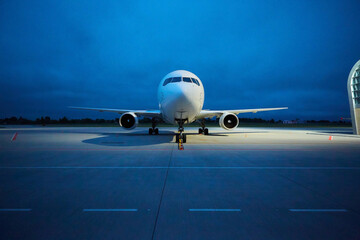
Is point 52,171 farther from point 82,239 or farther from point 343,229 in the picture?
point 343,229

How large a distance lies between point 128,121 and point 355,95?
901 inches

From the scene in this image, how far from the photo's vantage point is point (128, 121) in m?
15.1

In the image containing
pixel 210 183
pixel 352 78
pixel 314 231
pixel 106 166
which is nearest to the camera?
pixel 314 231

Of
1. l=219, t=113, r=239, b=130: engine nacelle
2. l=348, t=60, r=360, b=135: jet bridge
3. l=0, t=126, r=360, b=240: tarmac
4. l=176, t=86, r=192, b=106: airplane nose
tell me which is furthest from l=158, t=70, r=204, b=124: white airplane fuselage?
l=348, t=60, r=360, b=135: jet bridge

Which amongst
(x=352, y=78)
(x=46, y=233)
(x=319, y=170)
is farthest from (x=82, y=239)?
(x=352, y=78)

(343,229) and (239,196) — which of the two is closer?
(343,229)

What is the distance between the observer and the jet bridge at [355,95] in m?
20.1

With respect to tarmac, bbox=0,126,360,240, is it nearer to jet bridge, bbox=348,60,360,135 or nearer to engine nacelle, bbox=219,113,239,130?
engine nacelle, bbox=219,113,239,130

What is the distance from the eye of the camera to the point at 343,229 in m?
2.31

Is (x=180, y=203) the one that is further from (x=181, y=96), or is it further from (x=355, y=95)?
(x=355, y=95)

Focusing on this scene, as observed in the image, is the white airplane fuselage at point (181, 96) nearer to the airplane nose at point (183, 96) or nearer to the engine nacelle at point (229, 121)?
the airplane nose at point (183, 96)

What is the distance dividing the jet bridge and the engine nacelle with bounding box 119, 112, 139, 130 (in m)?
21.8

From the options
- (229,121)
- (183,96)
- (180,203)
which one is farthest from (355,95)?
(180,203)

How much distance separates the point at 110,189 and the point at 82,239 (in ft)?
5.37
